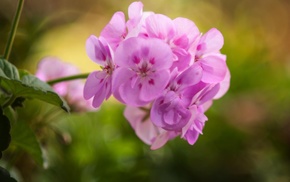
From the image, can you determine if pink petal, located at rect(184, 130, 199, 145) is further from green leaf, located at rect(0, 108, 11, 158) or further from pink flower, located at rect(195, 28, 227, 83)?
green leaf, located at rect(0, 108, 11, 158)

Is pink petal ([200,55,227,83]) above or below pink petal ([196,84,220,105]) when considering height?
above

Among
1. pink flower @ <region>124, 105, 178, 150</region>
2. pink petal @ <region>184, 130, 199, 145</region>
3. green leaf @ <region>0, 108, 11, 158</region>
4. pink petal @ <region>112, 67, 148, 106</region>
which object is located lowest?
pink flower @ <region>124, 105, 178, 150</region>

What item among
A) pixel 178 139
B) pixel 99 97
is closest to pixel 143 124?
pixel 99 97

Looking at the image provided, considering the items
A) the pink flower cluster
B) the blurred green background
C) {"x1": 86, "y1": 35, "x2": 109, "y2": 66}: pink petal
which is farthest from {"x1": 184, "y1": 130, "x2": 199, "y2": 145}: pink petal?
the blurred green background

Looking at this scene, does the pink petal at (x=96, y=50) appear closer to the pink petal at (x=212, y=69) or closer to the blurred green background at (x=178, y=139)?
the pink petal at (x=212, y=69)

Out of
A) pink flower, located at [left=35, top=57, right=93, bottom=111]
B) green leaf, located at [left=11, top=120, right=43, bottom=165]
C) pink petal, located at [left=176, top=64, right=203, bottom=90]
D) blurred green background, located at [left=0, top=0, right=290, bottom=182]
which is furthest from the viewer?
blurred green background, located at [left=0, top=0, right=290, bottom=182]

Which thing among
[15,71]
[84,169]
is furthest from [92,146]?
[15,71]
